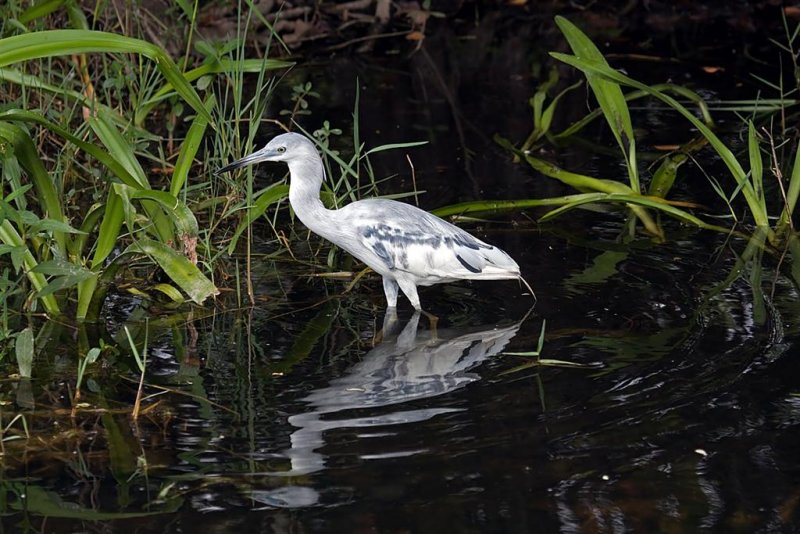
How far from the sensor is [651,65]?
10609 mm

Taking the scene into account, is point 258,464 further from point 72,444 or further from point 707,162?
point 707,162

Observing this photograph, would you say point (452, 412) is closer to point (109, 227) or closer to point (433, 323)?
point (433, 323)

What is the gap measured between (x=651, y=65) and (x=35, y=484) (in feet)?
26.0

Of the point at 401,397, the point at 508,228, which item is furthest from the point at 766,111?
the point at 401,397

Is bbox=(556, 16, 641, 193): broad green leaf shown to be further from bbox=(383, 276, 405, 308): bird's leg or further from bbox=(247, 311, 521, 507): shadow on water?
bbox=(247, 311, 521, 507): shadow on water

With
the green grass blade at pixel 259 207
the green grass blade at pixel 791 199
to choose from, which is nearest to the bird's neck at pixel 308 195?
the green grass blade at pixel 259 207

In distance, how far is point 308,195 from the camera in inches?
221

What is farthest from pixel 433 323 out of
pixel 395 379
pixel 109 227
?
pixel 109 227

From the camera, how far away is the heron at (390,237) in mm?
5484

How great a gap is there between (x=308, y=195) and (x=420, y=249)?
1.97 feet

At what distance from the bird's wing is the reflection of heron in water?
0.28 metres

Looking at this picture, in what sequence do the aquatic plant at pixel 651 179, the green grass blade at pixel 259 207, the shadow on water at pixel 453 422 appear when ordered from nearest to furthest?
the shadow on water at pixel 453 422, the green grass blade at pixel 259 207, the aquatic plant at pixel 651 179

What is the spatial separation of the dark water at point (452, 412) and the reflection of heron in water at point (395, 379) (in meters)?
0.01

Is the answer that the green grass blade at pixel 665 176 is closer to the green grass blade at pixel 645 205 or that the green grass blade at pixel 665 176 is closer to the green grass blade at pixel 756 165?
the green grass blade at pixel 645 205
